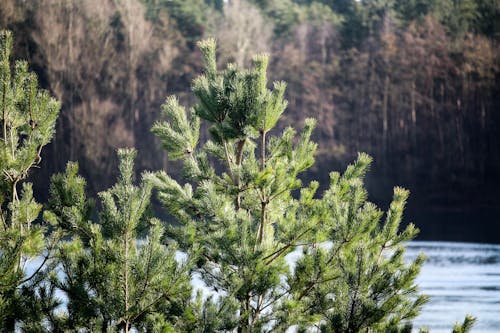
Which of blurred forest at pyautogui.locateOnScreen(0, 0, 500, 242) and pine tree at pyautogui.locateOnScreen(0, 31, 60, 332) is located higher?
blurred forest at pyautogui.locateOnScreen(0, 0, 500, 242)

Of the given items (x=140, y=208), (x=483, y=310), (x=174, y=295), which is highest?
(x=483, y=310)

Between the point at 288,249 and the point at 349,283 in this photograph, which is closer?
the point at 349,283

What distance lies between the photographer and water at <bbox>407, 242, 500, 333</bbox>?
17041mm

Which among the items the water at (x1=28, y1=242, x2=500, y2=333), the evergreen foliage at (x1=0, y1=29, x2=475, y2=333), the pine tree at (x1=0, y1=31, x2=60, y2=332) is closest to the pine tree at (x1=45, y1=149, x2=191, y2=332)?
the evergreen foliage at (x1=0, y1=29, x2=475, y2=333)

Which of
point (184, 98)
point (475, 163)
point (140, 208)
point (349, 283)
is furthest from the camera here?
point (184, 98)

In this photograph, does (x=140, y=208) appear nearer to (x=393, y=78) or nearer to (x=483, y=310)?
(x=483, y=310)

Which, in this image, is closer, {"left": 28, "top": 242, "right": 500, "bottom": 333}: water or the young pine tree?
the young pine tree

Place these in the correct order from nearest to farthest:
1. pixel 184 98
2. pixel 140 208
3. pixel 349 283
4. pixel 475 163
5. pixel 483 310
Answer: pixel 140 208 → pixel 349 283 → pixel 483 310 → pixel 475 163 → pixel 184 98

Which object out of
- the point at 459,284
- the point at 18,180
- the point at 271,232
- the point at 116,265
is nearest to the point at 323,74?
the point at 459,284

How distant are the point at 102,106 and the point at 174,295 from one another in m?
41.1

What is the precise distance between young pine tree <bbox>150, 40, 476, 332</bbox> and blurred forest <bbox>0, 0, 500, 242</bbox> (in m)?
36.0

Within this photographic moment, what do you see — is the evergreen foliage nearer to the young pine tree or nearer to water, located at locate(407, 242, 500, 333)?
the young pine tree

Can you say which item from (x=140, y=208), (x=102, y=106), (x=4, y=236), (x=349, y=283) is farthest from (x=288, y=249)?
(x=102, y=106)

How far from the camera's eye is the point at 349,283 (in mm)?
6418
